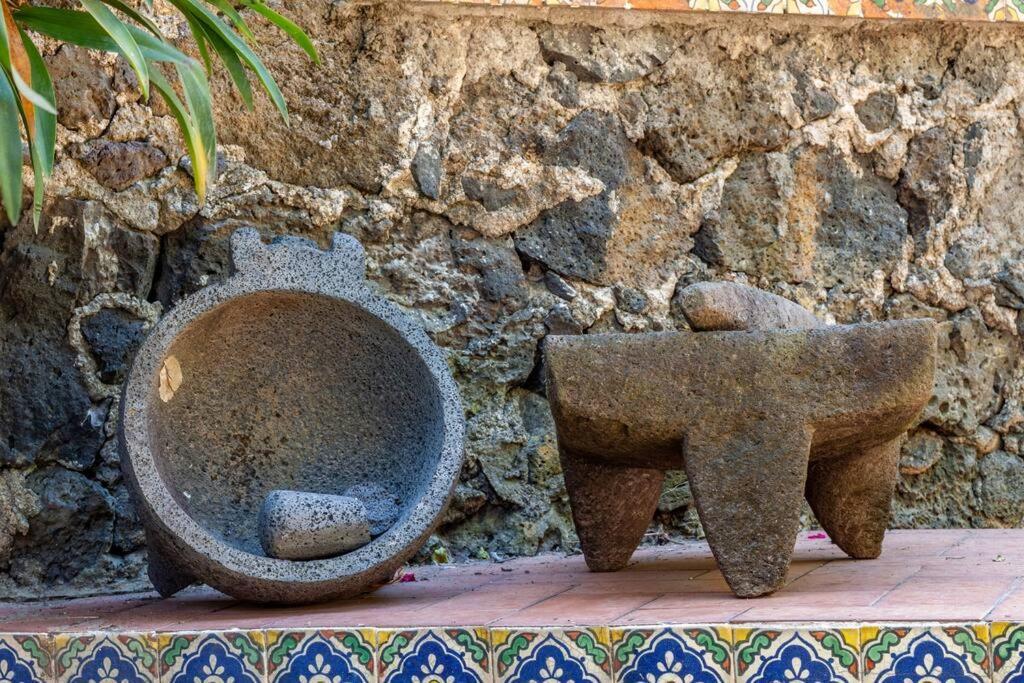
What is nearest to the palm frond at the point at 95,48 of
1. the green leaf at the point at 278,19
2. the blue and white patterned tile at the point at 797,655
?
the green leaf at the point at 278,19

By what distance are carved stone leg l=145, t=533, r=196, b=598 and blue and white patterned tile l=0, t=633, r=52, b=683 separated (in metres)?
0.42

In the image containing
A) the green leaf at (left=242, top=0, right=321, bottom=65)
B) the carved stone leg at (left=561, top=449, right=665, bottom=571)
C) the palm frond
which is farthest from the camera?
the carved stone leg at (left=561, top=449, right=665, bottom=571)

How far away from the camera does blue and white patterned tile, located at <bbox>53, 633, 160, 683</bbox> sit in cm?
237

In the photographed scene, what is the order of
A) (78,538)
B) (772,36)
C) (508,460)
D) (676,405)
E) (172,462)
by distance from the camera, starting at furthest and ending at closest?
(772,36) → (508,460) → (78,538) → (172,462) → (676,405)

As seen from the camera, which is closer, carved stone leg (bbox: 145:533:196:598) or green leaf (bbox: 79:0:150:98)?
green leaf (bbox: 79:0:150:98)

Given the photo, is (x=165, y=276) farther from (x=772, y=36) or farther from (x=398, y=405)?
(x=772, y=36)

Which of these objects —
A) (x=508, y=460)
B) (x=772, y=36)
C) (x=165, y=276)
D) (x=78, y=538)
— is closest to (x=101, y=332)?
(x=165, y=276)

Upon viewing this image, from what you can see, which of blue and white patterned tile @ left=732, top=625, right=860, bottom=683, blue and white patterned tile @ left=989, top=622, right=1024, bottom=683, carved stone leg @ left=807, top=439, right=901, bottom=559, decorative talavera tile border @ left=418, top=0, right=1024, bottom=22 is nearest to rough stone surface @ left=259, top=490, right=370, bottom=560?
blue and white patterned tile @ left=732, top=625, right=860, bottom=683

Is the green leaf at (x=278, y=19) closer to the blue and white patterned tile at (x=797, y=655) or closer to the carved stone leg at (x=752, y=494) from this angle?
the carved stone leg at (x=752, y=494)

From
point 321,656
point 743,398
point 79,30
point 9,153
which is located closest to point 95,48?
point 79,30

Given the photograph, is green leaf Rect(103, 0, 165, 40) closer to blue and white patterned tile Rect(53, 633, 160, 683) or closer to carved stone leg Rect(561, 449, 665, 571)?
blue and white patterned tile Rect(53, 633, 160, 683)

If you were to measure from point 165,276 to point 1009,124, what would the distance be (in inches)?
103

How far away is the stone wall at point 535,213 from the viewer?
338 cm

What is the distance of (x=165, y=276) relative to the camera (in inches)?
138
